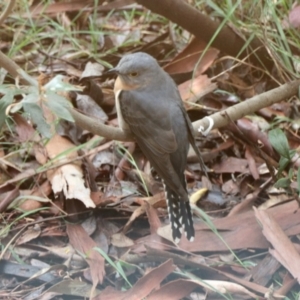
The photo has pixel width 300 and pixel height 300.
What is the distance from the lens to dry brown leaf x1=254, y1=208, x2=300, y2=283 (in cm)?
230

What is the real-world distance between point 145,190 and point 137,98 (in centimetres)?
45

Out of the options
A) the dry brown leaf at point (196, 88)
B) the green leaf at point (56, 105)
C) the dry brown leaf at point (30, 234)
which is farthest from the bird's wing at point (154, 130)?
the green leaf at point (56, 105)

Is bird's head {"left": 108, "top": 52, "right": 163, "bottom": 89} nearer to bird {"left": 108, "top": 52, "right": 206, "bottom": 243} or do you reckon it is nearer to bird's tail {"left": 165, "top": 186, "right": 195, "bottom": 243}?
bird {"left": 108, "top": 52, "right": 206, "bottom": 243}

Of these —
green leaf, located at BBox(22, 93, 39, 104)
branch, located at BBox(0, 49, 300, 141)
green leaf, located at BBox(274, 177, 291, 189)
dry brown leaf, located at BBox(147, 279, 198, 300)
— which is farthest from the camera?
green leaf, located at BBox(274, 177, 291, 189)

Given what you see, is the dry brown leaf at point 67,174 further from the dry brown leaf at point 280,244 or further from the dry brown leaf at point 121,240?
the dry brown leaf at point 280,244

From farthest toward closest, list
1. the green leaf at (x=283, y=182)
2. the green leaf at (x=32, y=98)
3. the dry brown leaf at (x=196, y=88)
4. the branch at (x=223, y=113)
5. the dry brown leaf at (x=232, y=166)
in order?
the dry brown leaf at (x=196, y=88), the dry brown leaf at (x=232, y=166), the green leaf at (x=283, y=182), the branch at (x=223, y=113), the green leaf at (x=32, y=98)

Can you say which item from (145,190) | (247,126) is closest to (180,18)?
(247,126)

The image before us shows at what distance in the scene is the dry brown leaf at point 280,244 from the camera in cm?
230

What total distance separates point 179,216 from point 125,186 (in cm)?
42

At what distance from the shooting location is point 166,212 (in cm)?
274

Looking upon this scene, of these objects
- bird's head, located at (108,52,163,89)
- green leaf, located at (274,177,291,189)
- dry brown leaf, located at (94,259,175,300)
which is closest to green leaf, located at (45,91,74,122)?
dry brown leaf, located at (94,259,175,300)

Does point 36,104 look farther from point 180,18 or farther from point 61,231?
point 180,18

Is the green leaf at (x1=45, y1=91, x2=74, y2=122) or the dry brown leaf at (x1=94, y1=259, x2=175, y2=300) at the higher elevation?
the green leaf at (x1=45, y1=91, x2=74, y2=122)

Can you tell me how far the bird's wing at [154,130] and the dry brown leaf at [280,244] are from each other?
0.36 metres
